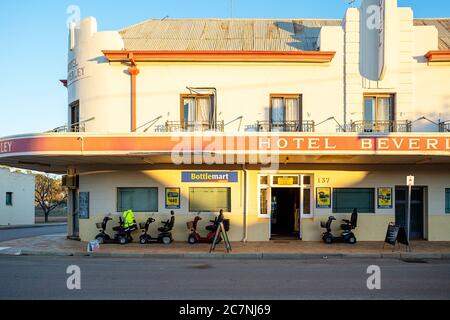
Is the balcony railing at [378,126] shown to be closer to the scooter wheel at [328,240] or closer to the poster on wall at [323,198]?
the poster on wall at [323,198]

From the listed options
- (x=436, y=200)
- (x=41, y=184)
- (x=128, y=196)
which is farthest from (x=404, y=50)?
(x=41, y=184)

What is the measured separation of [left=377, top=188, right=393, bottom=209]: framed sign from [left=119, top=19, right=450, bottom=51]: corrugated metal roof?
20.9ft

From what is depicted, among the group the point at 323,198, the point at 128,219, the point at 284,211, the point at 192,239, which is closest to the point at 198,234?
the point at 192,239

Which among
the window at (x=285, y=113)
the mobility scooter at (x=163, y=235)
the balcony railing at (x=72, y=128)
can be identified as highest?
the window at (x=285, y=113)

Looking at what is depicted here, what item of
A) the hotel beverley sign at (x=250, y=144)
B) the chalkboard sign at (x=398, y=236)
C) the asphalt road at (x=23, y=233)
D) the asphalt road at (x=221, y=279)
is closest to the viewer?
the asphalt road at (x=221, y=279)

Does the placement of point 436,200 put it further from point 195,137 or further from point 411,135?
point 195,137

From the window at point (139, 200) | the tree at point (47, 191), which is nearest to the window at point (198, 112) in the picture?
the window at point (139, 200)

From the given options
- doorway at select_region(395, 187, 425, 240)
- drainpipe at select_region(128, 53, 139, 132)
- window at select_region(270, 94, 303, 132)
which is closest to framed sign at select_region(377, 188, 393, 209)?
doorway at select_region(395, 187, 425, 240)

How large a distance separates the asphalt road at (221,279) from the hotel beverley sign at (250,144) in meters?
3.85

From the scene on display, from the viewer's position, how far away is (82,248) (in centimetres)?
1700

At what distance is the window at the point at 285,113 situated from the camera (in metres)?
19.1

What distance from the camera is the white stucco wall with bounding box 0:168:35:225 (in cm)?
3938

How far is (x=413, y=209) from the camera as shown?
775 inches

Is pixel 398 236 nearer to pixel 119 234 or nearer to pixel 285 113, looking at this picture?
pixel 285 113
